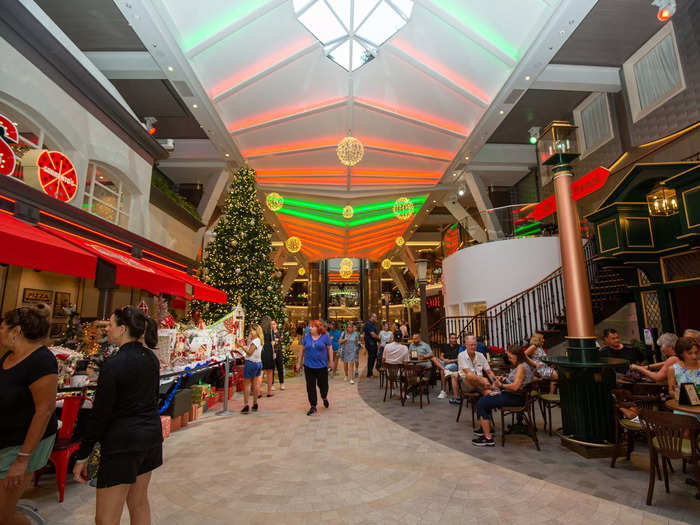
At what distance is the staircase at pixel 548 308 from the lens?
8148 millimetres

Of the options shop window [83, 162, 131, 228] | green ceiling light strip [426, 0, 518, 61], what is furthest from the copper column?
shop window [83, 162, 131, 228]

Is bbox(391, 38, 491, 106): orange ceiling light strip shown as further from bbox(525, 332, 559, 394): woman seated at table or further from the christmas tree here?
bbox(525, 332, 559, 394): woman seated at table

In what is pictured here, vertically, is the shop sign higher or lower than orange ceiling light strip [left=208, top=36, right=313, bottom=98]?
lower

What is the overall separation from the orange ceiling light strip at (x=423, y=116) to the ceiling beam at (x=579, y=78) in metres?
2.02

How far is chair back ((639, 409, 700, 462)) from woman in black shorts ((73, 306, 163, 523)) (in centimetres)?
357

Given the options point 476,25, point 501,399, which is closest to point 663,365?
point 501,399

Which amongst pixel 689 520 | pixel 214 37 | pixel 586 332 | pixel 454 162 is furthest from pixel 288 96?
pixel 689 520

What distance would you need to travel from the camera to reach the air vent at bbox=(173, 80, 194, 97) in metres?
7.29

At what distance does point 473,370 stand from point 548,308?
15.9 feet

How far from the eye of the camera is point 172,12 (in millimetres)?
6012

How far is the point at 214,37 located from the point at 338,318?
27112mm

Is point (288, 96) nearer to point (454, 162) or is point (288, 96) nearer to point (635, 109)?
point (454, 162)

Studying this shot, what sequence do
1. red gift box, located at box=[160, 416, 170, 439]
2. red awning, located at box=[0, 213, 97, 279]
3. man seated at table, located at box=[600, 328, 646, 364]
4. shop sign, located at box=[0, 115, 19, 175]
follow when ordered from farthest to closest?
1. man seated at table, located at box=[600, 328, 646, 364]
2. shop sign, located at box=[0, 115, 19, 175]
3. red gift box, located at box=[160, 416, 170, 439]
4. red awning, located at box=[0, 213, 97, 279]

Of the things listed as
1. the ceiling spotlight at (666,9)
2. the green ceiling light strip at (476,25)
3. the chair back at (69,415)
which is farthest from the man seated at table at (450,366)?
the ceiling spotlight at (666,9)
